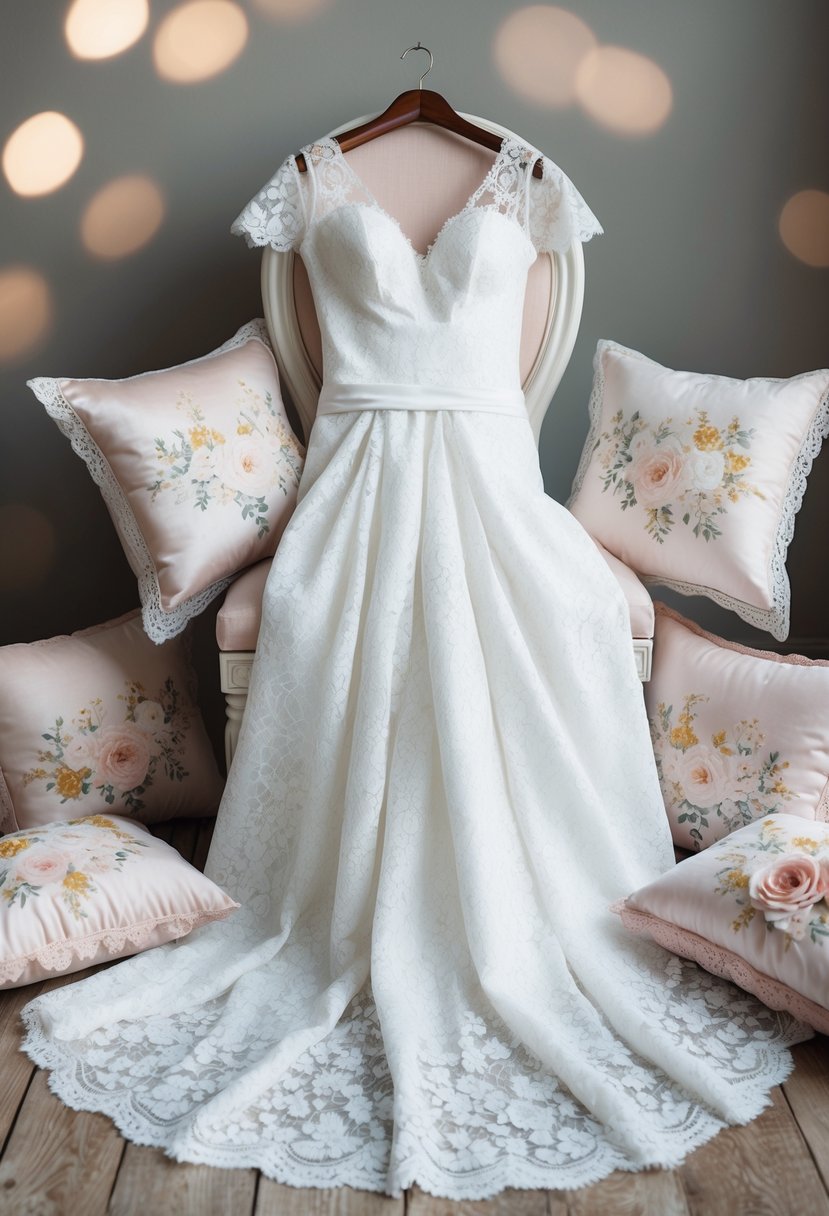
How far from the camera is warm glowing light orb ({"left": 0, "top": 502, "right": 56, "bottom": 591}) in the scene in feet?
8.11

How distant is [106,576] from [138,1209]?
1564mm

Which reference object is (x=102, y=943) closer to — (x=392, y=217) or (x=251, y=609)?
(x=251, y=609)

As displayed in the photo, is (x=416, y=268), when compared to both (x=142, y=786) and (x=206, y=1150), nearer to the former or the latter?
(x=142, y=786)

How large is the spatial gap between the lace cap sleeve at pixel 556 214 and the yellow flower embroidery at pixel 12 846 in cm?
140

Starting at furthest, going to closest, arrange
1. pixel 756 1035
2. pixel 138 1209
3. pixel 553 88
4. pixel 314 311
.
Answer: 1. pixel 553 88
2. pixel 314 311
3. pixel 756 1035
4. pixel 138 1209

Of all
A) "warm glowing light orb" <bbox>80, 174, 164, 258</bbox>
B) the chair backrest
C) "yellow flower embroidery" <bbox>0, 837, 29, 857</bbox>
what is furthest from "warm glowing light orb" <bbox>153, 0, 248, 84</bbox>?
"yellow flower embroidery" <bbox>0, 837, 29, 857</bbox>

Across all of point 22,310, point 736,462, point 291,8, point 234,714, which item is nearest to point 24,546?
point 22,310

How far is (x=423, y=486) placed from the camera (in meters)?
1.85

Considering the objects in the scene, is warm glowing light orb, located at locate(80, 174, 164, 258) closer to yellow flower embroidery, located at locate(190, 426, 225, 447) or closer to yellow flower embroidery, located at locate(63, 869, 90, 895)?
yellow flower embroidery, located at locate(190, 426, 225, 447)

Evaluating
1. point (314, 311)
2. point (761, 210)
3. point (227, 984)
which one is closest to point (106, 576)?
point (314, 311)

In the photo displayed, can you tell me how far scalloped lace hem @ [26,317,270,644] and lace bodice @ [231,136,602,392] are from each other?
0.43 meters

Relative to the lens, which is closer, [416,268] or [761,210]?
[416,268]

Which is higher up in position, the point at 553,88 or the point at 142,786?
the point at 553,88

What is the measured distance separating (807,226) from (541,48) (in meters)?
0.68
